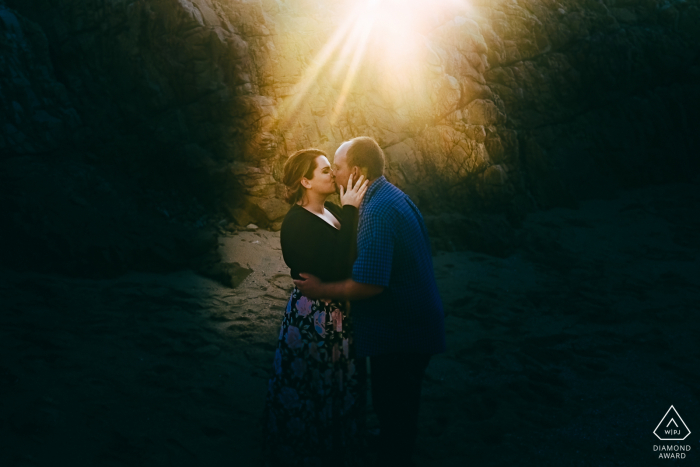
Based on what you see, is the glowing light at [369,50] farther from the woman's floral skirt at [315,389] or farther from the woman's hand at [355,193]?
the woman's floral skirt at [315,389]

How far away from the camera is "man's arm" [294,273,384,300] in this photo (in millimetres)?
2109

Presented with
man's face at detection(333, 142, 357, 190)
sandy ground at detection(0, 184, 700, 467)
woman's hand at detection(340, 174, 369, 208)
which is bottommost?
sandy ground at detection(0, 184, 700, 467)

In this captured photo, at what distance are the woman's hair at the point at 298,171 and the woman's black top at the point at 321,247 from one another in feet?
0.68

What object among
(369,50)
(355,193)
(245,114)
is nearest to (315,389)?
(355,193)

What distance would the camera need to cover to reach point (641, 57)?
33.3 feet

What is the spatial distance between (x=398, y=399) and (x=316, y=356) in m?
0.49

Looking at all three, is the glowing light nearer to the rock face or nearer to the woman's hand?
the rock face

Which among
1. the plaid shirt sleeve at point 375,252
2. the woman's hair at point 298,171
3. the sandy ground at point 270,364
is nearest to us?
the plaid shirt sleeve at point 375,252

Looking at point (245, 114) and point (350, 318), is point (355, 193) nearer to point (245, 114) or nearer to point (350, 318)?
point (350, 318)

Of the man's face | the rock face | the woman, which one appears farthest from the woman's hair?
the rock face

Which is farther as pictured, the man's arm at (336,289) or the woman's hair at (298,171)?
the woman's hair at (298,171)

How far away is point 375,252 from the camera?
2.09 m

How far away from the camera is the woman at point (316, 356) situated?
2311 millimetres

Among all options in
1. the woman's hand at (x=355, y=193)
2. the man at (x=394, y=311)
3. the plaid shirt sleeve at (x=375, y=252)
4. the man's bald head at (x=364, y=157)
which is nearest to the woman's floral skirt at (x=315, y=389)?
the man at (x=394, y=311)
